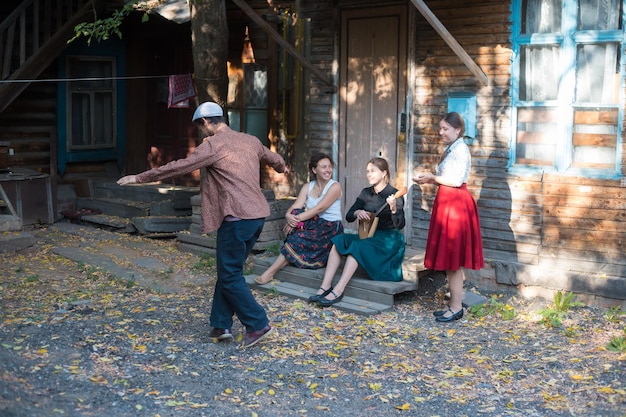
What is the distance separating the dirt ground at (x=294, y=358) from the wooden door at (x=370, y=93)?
7.27 ft

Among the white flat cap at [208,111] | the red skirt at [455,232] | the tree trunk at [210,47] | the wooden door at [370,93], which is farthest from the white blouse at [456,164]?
the tree trunk at [210,47]

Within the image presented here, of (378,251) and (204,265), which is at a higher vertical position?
(378,251)

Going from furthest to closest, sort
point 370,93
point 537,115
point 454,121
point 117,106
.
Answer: point 117,106
point 370,93
point 537,115
point 454,121

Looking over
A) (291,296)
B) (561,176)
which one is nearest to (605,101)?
(561,176)

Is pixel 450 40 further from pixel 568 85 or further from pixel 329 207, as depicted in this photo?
pixel 329 207

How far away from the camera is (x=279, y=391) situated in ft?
19.7

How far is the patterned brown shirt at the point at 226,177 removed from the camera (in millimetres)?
6750

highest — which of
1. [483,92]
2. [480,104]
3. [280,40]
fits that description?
[280,40]

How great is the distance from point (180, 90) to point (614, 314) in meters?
7.15

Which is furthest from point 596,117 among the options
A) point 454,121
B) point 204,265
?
point 204,265

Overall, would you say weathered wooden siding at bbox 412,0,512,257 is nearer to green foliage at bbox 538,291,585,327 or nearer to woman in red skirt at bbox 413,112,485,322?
green foliage at bbox 538,291,585,327

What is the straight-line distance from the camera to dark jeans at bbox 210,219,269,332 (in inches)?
267

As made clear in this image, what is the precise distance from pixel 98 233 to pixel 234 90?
2.92 metres

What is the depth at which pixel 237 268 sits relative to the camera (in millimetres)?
6828
